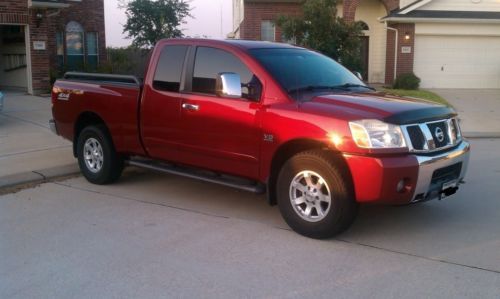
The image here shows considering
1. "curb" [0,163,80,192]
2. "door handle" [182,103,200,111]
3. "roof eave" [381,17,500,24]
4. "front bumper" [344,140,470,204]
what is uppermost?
"roof eave" [381,17,500,24]

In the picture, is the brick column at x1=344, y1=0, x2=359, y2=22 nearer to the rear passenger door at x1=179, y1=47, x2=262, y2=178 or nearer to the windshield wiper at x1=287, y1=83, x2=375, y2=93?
the windshield wiper at x1=287, y1=83, x2=375, y2=93

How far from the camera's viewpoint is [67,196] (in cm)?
707

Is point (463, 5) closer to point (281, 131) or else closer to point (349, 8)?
point (349, 8)

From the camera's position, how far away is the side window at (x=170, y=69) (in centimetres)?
655

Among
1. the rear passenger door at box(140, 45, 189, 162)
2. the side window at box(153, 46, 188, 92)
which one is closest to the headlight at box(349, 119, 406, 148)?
the rear passenger door at box(140, 45, 189, 162)

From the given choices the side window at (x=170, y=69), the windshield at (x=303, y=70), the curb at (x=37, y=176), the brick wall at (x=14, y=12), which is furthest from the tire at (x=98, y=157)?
the brick wall at (x=14, y=12)

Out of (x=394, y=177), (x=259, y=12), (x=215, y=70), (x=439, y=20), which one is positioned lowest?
(x=394, y=177)

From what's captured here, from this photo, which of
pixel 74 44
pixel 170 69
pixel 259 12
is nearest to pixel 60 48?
pixel 74 44

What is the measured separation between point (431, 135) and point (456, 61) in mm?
19993

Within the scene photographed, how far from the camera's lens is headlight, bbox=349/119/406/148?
4.98m

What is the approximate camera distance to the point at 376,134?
4996 mm

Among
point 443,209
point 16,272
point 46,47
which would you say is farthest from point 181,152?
point 46,47

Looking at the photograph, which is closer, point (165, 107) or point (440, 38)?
point (165, 107)

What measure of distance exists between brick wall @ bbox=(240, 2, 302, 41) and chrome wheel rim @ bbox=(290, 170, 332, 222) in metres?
20.1
